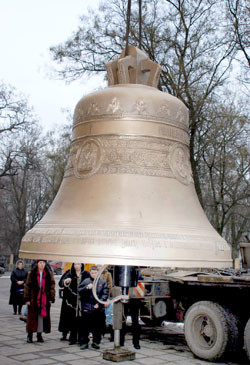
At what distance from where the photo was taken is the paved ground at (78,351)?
6980 mm

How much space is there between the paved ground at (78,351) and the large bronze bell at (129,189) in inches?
188

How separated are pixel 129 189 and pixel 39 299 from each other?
6.07 meters

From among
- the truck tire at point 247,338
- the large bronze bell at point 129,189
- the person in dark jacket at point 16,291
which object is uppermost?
the large bronze bell at point 129,189

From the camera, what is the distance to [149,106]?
2.84 meters

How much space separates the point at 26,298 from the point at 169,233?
6.43 metres

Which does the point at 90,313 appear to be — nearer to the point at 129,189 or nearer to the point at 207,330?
the point at 207,330

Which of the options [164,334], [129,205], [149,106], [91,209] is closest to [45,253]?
[91,209]

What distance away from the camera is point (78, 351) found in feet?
25.4

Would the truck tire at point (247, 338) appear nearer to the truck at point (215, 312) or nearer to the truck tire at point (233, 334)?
the truck at point (215, 312)

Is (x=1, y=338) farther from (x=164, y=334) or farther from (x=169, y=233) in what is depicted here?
(x=169, y=233)

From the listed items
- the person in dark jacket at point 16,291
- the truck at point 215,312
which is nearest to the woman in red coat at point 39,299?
the truck at point 215,312

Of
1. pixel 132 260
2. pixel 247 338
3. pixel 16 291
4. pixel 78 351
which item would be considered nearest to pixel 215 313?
pixel 247 338

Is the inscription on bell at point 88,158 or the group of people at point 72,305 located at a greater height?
the inscription on bell at point 88,158

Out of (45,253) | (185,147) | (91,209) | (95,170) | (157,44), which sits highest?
(157,44)
